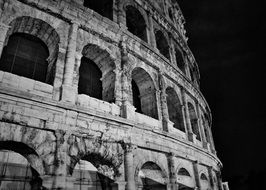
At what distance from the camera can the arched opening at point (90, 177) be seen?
20.7 ft

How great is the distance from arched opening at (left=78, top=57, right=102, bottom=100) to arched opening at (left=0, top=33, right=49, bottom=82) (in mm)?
1320

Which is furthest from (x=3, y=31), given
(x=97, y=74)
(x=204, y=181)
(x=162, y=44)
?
(x=204, y=181)

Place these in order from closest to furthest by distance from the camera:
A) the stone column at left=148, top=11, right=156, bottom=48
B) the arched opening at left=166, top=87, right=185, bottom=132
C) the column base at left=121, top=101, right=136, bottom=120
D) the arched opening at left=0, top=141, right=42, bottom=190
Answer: the arched opening at left=0, top=141, right=42, bottom=190
the column base at left=121, top=101, right=136, bottom=120
the arched opening at left=166, top=87, right=185, bottom=132
the stone column at left=148, top=11, right=156, bottom=48

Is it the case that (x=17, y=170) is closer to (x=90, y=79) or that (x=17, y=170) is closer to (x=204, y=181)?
(x=90, y=79)

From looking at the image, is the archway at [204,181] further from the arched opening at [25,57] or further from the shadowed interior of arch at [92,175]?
the arched opening at [25,57]

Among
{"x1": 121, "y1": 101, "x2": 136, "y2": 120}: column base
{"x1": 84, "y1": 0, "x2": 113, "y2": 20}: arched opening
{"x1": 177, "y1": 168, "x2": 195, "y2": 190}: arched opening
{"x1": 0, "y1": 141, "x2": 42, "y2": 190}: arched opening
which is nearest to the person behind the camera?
{"x1": 0, "y1": 141, "x2": 42, "y2": 190}: arched opening

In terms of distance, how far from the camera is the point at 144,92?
9539 millimetres

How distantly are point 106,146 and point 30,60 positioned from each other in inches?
150

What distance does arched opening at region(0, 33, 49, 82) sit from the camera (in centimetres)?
629

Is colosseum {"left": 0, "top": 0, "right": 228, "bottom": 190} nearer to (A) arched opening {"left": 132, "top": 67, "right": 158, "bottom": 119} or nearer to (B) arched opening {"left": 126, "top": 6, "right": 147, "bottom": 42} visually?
(A) arched opening {"left": 132, "top": 67, "right": 158, "bottom": 119}

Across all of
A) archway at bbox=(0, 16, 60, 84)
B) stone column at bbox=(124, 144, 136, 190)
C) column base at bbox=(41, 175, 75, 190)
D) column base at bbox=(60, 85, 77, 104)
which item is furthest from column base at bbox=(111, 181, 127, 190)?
archway at bbox=(0, 16, 60, 84)

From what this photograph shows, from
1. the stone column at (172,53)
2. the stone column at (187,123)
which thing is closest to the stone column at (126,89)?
the stone column at (187,123)

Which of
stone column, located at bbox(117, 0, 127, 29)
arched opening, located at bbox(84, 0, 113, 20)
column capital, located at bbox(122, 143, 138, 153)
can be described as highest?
arched opening, located at bbox(84, 0, 113, 20)

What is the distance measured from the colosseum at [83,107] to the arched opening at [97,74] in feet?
0.13
